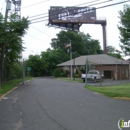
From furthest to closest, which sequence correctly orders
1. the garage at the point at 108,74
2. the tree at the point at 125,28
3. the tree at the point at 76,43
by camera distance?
the tree at the point at 76,43
the garage at the point at 108,74
the tree at the point at 125,28

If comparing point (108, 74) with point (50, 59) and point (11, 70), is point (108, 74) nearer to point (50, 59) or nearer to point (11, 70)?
point (11, 70)

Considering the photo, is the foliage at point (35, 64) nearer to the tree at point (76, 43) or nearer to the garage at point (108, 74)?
the tree at point (76, 43)

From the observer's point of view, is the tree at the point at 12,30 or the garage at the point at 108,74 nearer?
the tree at the point at 12,30

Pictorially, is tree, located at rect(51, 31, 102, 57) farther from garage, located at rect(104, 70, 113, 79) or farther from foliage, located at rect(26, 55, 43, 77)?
garage, located at rect(104, 70, 113, 79)

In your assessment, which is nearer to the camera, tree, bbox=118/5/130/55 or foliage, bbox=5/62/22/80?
tree, bbox=118/5/130/55

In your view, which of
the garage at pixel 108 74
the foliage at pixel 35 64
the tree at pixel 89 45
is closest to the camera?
the garage at pixel 108 74

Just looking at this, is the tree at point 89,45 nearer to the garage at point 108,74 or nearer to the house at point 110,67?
the house at point 110,67

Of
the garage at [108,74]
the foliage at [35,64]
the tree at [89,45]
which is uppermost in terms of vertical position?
the tree at [89,45]

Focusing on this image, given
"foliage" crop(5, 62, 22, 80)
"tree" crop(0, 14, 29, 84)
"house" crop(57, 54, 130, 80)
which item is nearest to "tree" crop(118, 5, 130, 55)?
"tree" crop(0, 14, 29, 84)

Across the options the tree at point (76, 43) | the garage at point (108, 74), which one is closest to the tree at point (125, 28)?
the garage at point (108, 74)

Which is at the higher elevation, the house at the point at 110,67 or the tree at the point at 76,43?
the tree at the point at 76,43

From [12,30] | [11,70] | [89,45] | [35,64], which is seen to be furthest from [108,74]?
[89,45]

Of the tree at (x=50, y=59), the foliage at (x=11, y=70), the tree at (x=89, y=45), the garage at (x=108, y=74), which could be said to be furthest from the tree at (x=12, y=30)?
the tree at (x=89, y=45)

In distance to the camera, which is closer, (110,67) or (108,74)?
(110,67)
